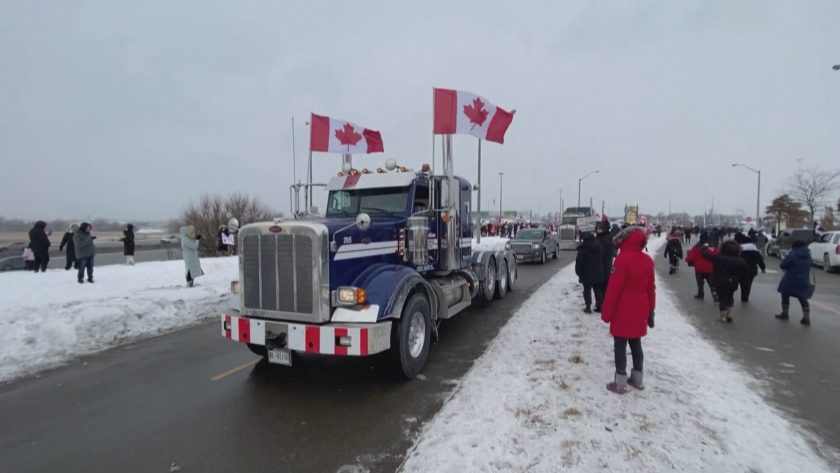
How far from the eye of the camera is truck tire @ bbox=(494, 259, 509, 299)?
10.5 metres

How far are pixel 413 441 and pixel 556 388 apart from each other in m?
1.79

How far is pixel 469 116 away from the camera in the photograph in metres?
7.94

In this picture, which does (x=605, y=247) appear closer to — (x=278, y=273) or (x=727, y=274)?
(x=727, y=274)

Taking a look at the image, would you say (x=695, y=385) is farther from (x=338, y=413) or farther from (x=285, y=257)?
(x=285, y=257)

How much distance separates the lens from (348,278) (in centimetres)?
500

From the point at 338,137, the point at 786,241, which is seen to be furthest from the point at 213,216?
the point at 786,241

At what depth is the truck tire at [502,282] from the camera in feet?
34.3

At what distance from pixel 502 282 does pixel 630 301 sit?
6.17 m

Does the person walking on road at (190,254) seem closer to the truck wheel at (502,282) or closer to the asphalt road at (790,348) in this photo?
the truck wheel at (502,282)

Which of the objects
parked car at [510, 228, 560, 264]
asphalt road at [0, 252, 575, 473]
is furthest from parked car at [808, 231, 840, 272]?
asphalt road at [0, 252, 575, 473]

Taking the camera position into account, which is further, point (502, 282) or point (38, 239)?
point (38, 239)

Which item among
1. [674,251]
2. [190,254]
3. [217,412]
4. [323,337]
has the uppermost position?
[190,254]

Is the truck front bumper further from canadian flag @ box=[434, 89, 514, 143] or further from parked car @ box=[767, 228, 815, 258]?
parked car @ box=[767, 228, 815, 258]

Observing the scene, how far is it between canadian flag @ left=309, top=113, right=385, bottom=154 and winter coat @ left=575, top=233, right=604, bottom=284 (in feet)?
17.2
